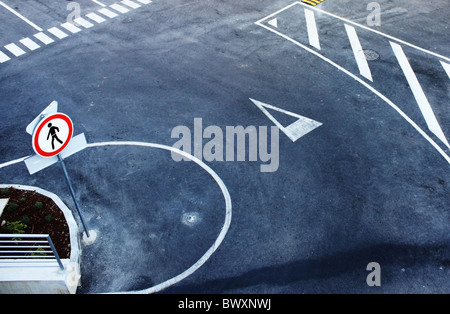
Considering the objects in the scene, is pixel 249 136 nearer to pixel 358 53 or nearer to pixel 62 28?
pixel 358 53

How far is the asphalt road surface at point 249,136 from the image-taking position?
34.0ft

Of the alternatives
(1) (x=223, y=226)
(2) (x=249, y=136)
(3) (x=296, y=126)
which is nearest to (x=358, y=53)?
→ (3) (x=296, y=126)

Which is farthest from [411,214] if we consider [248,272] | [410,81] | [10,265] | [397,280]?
[10,265]

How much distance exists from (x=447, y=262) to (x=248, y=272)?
537 cm

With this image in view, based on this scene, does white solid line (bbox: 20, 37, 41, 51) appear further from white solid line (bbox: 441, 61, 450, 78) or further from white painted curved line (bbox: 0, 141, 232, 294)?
white solid line (bbox: 441, 61, 450, 78)

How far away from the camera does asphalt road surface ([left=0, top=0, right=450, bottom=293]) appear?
34.0 ft

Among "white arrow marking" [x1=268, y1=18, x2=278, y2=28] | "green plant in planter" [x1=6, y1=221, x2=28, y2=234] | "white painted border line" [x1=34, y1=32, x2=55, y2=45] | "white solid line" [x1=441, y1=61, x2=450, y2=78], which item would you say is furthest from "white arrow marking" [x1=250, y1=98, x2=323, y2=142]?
A: "white painted border line" [x1=34, y1=32, x2=55, y2=45]

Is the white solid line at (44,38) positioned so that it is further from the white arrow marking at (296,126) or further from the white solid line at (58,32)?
the white arrow marking at (296,126)

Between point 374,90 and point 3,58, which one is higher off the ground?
point 374,90

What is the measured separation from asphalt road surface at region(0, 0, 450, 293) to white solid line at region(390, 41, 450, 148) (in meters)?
0.07

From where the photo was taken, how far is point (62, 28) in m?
20.1

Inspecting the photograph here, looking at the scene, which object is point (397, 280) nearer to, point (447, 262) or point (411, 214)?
point (447, 262)

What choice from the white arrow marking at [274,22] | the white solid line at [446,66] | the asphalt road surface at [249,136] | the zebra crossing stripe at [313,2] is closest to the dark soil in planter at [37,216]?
the asphalt road surface at [249,136]

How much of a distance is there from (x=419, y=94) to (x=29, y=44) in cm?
1798
